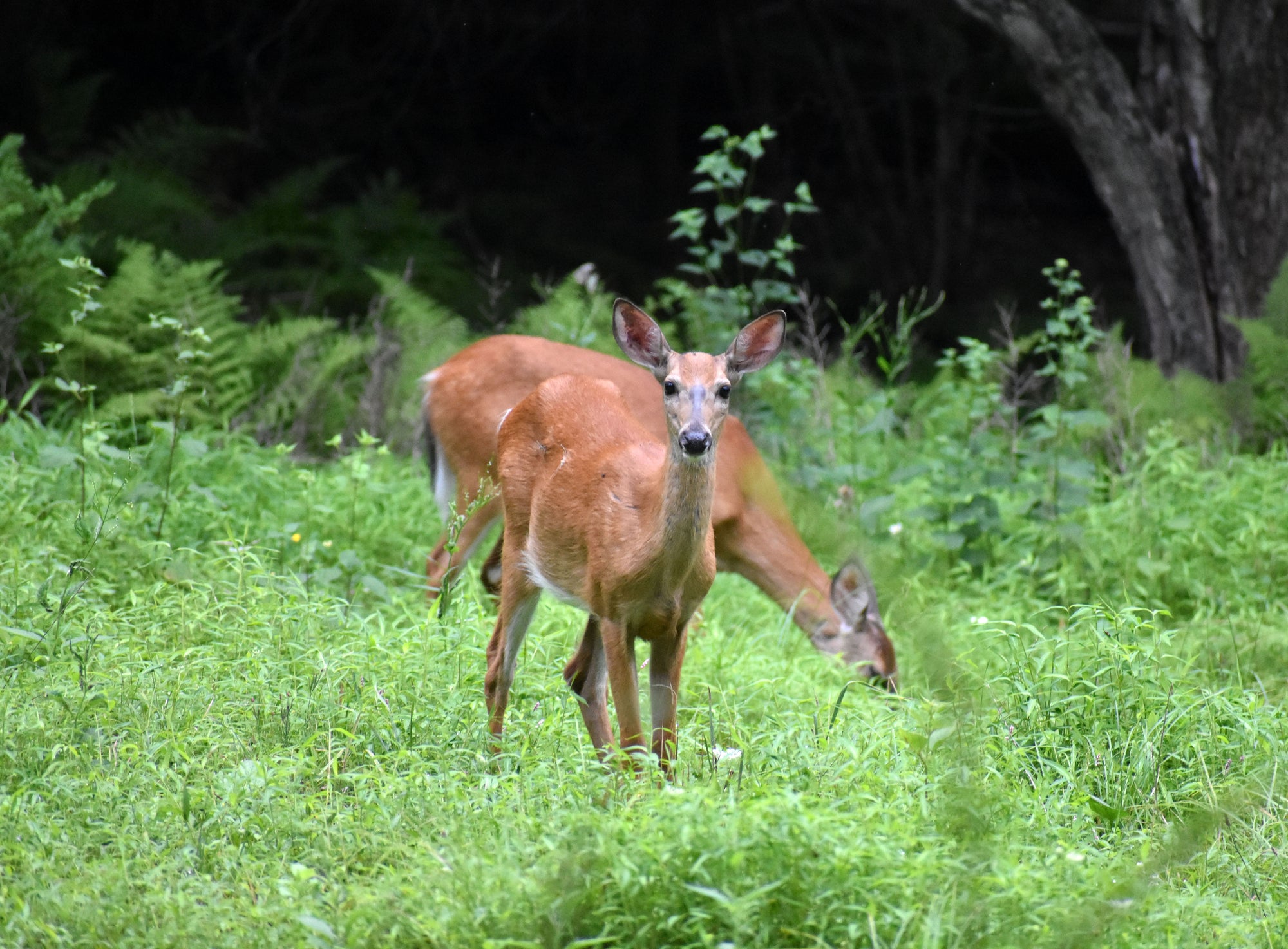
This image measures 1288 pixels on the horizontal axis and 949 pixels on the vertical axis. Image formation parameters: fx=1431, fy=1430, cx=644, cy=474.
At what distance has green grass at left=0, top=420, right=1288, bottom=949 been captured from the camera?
8.34ft

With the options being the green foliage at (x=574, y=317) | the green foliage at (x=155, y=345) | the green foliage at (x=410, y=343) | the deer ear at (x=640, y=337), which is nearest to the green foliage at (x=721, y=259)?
the green foliage at (x=574, y=317)

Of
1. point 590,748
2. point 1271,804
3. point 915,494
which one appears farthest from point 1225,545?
point 590,748

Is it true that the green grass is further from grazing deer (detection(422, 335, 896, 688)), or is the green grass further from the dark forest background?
the dark forest background

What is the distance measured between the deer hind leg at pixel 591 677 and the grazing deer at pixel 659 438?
1324 millimetres

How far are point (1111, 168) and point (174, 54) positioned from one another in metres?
7.89

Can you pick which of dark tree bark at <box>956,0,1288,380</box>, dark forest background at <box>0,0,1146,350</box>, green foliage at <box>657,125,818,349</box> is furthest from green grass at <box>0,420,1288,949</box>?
dark forest background at <box>0,0,1146,350</box>

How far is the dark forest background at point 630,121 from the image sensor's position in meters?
11.5

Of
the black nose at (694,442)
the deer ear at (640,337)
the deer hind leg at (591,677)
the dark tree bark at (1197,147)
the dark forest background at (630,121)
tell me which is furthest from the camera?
the dark forest background at (630,121)

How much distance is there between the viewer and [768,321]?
3.85m

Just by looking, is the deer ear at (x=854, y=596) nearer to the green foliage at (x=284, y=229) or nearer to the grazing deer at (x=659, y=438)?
the grazing deer at (x=659, y=438)

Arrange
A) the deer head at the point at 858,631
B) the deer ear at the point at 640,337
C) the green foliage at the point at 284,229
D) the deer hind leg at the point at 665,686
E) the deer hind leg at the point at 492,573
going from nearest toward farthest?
the deer hind leg at the point at 665,686
the deer ear at the point at 640,337
the deer hind leg at the point at 492,573
the deer head at the point at 858,631
the green foliage at the point at 284,229

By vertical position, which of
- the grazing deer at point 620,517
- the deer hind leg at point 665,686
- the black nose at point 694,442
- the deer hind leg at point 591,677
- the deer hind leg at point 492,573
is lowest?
the deer hind leg at point 492,573

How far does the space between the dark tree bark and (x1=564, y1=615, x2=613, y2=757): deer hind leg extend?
4.61 meters

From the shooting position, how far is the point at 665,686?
12.0 ft
